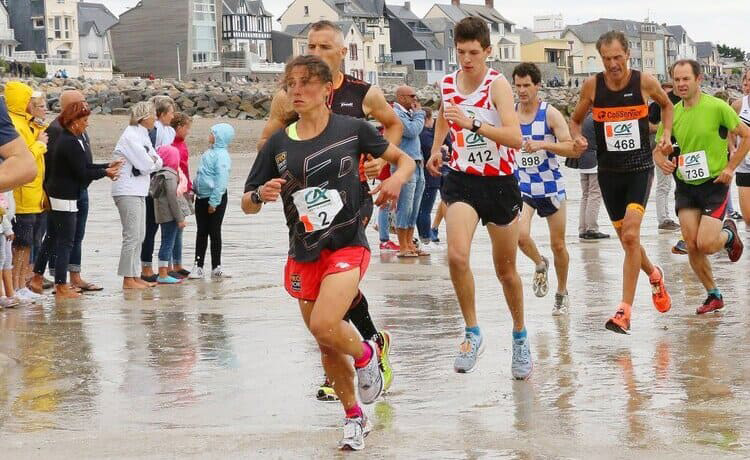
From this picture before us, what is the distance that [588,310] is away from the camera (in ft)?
33.1

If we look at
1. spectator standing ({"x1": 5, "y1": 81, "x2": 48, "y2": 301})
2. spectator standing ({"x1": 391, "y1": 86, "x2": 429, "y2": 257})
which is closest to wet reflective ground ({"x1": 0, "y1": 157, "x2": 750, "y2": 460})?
spectator standing ({"x1": 5, "y1": 81, "x2": 48, "y2": 301})

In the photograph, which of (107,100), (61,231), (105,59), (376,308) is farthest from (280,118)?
(105,59)

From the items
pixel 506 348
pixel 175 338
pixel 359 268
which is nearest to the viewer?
pixel 359 268

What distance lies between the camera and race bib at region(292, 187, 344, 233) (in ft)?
20.1

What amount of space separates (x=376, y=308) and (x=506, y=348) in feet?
7.22

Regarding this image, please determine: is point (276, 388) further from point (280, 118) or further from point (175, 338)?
point (175, 338)

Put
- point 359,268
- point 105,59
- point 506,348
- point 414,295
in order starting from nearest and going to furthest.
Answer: point 359,268, point 506,348, point 414,295, point 105,59

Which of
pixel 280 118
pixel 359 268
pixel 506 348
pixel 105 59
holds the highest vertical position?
pixel 105 59

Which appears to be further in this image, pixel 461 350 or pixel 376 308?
pixel 376 308

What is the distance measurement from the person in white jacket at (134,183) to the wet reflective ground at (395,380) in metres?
0.49

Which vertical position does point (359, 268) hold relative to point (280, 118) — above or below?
below

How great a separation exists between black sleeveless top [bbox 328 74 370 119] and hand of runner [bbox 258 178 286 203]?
1.13 m

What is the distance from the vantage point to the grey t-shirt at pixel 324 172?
6.16 meters

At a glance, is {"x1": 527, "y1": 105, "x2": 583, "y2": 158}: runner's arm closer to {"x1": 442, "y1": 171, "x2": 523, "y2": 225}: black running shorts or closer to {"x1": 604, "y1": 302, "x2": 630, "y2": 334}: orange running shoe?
{"x1": 604, "y1": 302, "x2": 630, "y2": 334}: orange running shoe
